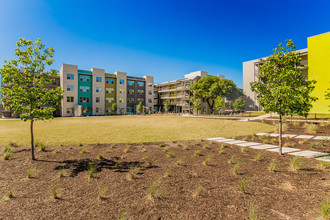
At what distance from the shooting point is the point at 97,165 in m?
5.94

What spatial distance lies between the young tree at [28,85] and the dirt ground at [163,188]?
1992 mm

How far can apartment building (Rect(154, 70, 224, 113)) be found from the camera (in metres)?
59.4

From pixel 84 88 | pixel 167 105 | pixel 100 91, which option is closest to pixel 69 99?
pixel 84 88

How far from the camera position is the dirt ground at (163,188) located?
10.8 feet

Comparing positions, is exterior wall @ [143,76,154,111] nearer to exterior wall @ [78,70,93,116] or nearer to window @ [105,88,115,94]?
window @ [105,88,115,94]

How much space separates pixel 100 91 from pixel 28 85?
50989 millimetres

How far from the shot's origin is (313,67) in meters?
28.5

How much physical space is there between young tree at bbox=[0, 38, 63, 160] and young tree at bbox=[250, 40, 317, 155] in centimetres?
901

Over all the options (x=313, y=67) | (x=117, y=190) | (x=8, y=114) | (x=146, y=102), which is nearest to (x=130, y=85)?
(x=146, y=102)

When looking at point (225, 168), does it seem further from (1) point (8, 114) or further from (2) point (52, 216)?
(1) point (8, 114)

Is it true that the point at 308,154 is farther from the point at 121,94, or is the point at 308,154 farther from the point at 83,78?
the point at 121,94

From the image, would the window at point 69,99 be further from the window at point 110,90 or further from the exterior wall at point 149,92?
the exterior wall at point 149,92

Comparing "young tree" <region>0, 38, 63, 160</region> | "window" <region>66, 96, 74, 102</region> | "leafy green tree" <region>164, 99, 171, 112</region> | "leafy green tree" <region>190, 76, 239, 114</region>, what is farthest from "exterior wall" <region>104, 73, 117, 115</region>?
"young tree" <region>0, 38, 63, 160</region>

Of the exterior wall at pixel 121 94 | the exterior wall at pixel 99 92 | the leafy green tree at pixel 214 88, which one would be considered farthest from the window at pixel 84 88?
the leafy green tree at pixel 214 88
